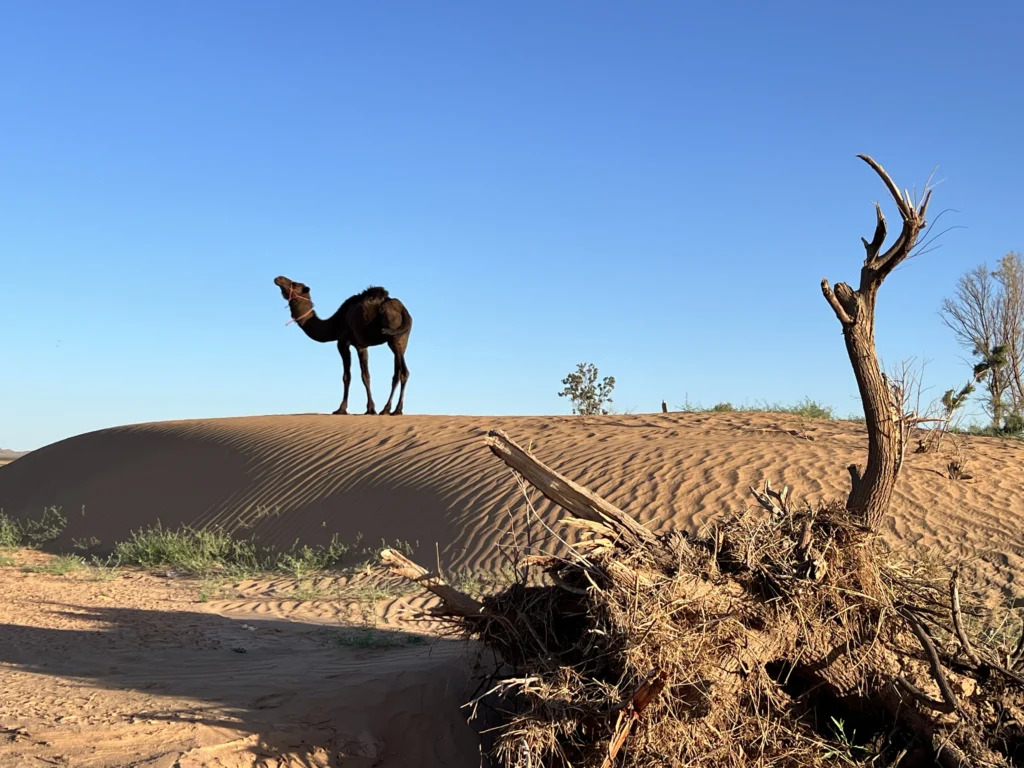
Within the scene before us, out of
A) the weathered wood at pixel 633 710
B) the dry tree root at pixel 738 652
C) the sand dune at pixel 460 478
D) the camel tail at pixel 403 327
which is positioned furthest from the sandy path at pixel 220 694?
the camel tail at pixel 403 327

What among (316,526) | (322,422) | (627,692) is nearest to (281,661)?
(627,692)

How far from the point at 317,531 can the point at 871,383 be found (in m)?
9.77

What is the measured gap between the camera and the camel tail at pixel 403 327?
17.5 m

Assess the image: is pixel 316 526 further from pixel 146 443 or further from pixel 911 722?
pixel 911 722

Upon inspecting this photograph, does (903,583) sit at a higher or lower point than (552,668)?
higher

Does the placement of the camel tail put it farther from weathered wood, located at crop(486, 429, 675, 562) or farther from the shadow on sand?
weathered wood, located at crop(486, 429, 675, 562)

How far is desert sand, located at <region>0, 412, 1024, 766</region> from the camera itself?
525cm

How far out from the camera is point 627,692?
4.56 meters

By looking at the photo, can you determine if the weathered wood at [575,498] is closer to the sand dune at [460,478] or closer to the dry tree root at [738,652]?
the dry tree root at [738,652]

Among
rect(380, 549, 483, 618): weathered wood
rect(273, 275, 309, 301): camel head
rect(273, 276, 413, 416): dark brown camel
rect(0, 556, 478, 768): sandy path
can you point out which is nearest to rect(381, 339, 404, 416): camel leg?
rect(273, 276, 413, 416): dark brown camel

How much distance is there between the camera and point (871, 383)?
212 inches

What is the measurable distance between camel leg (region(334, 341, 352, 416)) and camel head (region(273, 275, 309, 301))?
1.25 metres

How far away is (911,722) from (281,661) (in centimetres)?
403

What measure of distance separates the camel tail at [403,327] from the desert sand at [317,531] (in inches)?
64.2
